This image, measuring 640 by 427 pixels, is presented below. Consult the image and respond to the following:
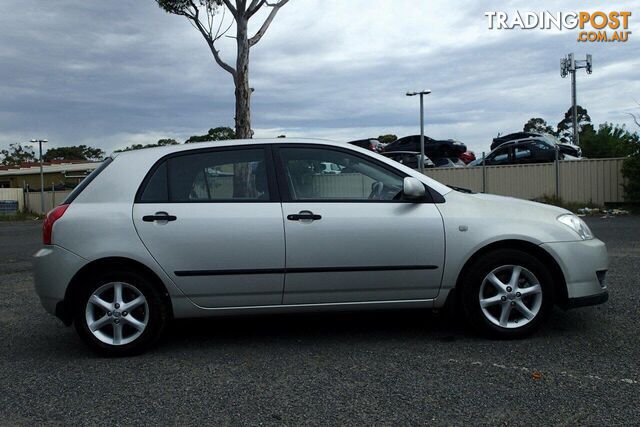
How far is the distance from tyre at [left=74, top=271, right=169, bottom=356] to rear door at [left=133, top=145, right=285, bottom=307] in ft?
0.81

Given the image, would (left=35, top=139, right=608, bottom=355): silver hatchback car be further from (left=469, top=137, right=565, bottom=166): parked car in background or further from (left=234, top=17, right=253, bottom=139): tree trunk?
(left=469, top=137, right=565, bottom=166): parked car in background

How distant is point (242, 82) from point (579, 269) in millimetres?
13638

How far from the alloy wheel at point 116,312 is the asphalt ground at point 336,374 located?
196 mm

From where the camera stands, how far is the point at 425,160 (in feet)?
79.2

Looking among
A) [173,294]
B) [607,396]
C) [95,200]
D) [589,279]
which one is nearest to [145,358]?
[173,294]

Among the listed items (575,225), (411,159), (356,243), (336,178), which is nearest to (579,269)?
(575,225)

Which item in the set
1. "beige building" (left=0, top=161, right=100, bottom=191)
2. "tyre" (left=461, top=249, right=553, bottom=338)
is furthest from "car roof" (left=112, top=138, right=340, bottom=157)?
"beige building" (left=0, top=161, right=100, bottom=191)

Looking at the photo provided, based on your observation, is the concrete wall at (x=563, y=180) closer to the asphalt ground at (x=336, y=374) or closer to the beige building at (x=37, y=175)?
the asphalt ground at (x=336, y=374)

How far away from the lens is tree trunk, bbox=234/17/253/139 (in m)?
16.6

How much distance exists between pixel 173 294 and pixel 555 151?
18.5 meters

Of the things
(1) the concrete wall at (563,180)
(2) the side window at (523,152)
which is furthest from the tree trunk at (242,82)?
(2) the side window at (523,152)

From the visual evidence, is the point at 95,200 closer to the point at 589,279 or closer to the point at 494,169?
the point at 589,279

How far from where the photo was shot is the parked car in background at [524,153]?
2125 cm

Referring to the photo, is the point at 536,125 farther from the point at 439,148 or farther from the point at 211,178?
the point at 211,178
